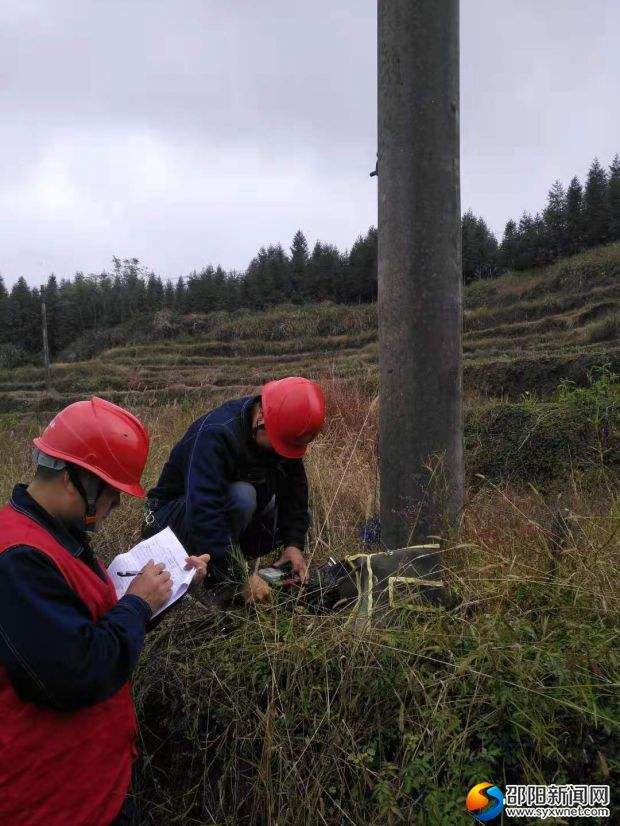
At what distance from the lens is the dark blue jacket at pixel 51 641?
1.33 meters

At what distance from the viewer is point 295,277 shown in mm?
51219

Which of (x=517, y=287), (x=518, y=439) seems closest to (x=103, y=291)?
(x=517, y=287)

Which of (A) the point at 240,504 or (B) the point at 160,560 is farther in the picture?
(A) the point at 240,504

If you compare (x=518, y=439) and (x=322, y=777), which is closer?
(x=322, y=777)

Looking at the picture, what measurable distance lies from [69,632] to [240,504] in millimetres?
1309

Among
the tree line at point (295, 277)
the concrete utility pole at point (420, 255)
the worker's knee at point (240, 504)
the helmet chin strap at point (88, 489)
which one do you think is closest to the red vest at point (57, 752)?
the helmet chin strap at point (88, 489)

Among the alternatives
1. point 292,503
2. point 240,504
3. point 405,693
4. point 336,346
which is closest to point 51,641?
point 405,693

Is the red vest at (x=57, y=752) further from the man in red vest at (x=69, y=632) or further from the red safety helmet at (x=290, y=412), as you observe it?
the red safety helmet at (x=290, y=412)

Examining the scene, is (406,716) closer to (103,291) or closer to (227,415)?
(227,415)

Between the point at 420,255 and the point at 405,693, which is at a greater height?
the point at 420,255

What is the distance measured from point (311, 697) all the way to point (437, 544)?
2.50 ft

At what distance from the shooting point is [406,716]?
1622mm

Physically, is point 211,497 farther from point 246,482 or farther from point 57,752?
point 57,752

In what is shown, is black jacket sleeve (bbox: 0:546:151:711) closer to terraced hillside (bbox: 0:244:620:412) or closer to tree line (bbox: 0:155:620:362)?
terraced hillside (bbox: 0:244:620:412)
